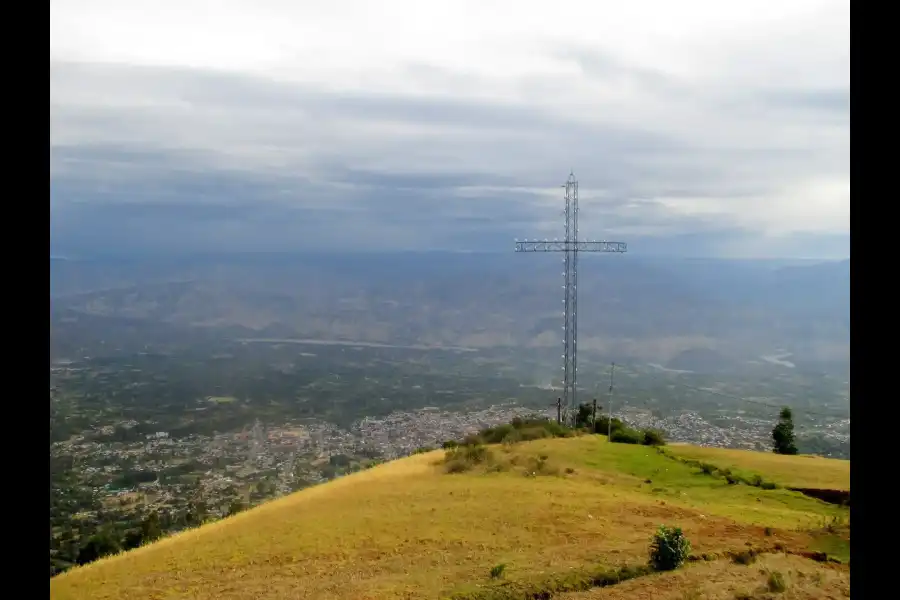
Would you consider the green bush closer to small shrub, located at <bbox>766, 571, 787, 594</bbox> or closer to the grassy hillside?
the grassy hillside

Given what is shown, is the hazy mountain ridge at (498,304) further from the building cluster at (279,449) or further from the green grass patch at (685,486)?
the green grass patch at (685,486)

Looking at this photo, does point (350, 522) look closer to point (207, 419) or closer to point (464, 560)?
point (464, 560)

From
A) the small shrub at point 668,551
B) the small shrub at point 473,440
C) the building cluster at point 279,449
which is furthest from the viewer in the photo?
the building cluster at point 279,449

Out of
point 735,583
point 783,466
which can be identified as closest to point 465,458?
point 783,466

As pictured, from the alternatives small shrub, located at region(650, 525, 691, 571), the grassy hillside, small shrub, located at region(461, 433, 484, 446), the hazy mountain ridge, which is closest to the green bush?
the grassy hillside

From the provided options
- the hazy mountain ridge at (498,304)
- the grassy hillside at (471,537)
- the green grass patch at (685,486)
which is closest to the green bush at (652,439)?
the green grass patch at (685,486)

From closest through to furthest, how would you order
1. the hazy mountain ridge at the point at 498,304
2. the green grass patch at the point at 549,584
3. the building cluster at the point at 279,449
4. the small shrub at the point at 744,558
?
the green grass patch at the point at 549,584
the small shrub at the point at 744,558
the building cluster at the point at 279,449
the hazy mountain ridge at the point at 498,304
